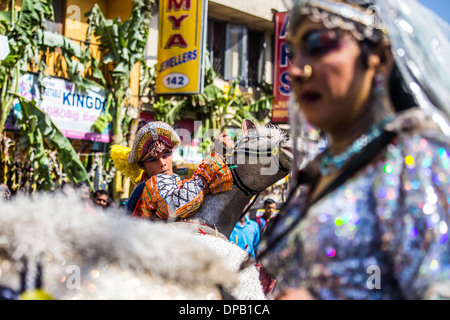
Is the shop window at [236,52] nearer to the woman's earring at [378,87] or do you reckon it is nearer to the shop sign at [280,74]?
the shop sign at [280,74]

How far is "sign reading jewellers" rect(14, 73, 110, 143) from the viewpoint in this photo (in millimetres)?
10625

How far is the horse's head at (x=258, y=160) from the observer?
3119 millimetres

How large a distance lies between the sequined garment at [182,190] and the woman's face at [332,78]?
1.72 meters

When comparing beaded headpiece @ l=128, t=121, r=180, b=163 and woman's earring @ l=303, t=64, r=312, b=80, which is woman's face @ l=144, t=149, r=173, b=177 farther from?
woman's earring @ l=303, t=64, r=312, b=80

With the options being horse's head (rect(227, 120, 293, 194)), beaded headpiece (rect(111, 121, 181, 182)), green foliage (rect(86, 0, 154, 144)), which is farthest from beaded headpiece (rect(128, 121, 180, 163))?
green foliage (rect(86, 0, 154, 144))

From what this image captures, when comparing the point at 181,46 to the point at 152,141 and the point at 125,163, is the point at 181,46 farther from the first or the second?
the point at 152,141

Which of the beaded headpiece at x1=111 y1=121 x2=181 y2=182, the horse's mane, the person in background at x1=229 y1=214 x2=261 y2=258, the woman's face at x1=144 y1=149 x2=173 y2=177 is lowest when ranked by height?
the person in background at x1=229 y1=214 x2=261 y2=258

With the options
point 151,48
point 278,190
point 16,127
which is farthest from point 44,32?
point 278,190

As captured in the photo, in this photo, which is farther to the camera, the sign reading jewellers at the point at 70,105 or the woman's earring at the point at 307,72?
the sign reading jewellers at the point at 70,105

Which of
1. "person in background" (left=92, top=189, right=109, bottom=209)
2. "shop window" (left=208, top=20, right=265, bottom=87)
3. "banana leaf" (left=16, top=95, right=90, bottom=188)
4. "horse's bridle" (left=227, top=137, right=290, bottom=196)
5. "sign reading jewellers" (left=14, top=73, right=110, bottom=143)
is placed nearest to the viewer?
"horse's bridle" (left=227, top=137, right=290, bottom=196)

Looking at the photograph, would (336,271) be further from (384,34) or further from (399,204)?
(384,34)

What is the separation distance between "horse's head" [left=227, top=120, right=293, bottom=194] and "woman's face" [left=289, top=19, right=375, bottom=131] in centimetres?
173

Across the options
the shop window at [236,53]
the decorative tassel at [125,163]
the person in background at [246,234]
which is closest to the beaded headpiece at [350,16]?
the decorative tassel at [125,163]
